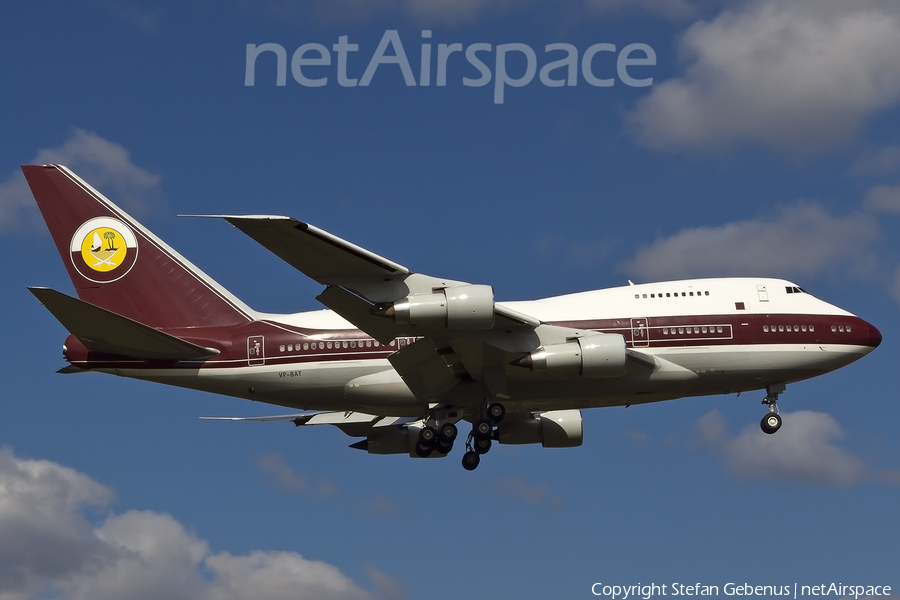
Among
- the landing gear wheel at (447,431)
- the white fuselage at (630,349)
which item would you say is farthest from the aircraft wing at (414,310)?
the landing gear wheel at (447,431)

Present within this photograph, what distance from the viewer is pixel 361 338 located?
41.2 metres

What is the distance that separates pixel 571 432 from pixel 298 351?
13.1 metres

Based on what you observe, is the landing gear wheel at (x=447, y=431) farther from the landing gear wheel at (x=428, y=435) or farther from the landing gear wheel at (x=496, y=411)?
the landing gear wheel at (x=496, y=411)

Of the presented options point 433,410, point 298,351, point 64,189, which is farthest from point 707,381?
point 64,189

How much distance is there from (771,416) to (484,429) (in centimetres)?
1195

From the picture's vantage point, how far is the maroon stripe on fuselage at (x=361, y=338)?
41.0 meters

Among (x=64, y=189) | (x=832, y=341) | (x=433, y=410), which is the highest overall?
(x=64, y=189)

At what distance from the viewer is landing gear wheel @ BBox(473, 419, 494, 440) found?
41062 mm

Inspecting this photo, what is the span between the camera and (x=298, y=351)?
41094 millimetres

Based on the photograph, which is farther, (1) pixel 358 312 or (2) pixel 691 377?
(2) pixel 691 377

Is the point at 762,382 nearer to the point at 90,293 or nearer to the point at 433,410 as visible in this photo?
the point at 433,410

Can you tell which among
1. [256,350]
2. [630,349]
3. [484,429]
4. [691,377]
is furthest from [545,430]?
[256,350]

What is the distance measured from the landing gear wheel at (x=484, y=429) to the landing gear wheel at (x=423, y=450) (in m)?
3.01

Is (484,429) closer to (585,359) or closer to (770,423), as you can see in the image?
(585,359)
